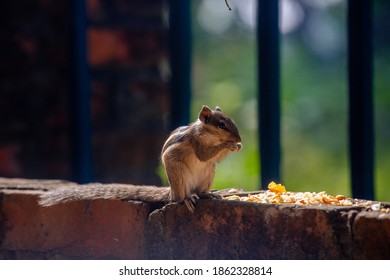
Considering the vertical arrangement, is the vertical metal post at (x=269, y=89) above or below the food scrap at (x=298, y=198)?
above

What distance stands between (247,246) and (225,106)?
3.00 metres

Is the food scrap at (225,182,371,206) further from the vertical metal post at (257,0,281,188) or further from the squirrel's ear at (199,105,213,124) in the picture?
the squirrel's ear at (199,105,213,124)

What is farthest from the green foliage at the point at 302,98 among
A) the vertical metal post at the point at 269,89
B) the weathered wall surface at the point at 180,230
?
the weathered wall surface at the point at 180,230

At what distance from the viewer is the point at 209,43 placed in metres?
6.06

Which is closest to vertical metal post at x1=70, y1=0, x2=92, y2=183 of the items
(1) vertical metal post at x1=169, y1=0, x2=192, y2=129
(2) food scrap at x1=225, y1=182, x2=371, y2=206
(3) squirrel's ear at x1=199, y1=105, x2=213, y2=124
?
(1) vertical metal post at x1=169, y1=0, x2=192, y2=129

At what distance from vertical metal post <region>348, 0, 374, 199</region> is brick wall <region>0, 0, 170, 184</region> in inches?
55.1

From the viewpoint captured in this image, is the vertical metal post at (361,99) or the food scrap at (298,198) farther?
the vertical metal post at (361,99)

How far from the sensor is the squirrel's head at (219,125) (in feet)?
9.24

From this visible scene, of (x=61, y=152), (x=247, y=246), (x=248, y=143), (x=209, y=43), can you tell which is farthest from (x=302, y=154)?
(x=247, y=246)

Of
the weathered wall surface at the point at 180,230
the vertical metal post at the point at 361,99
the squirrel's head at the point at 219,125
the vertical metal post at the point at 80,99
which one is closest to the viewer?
the weathered wall surface at the point at 180,230

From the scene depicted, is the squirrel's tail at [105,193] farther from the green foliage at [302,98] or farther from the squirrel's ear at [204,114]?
the green foliage at [302,98]

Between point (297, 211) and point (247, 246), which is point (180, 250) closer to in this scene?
point (247, 246)

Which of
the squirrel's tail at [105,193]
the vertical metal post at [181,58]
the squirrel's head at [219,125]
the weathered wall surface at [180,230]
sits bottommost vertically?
the weathered wall surface at [180,230]

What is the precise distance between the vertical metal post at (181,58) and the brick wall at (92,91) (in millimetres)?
759
